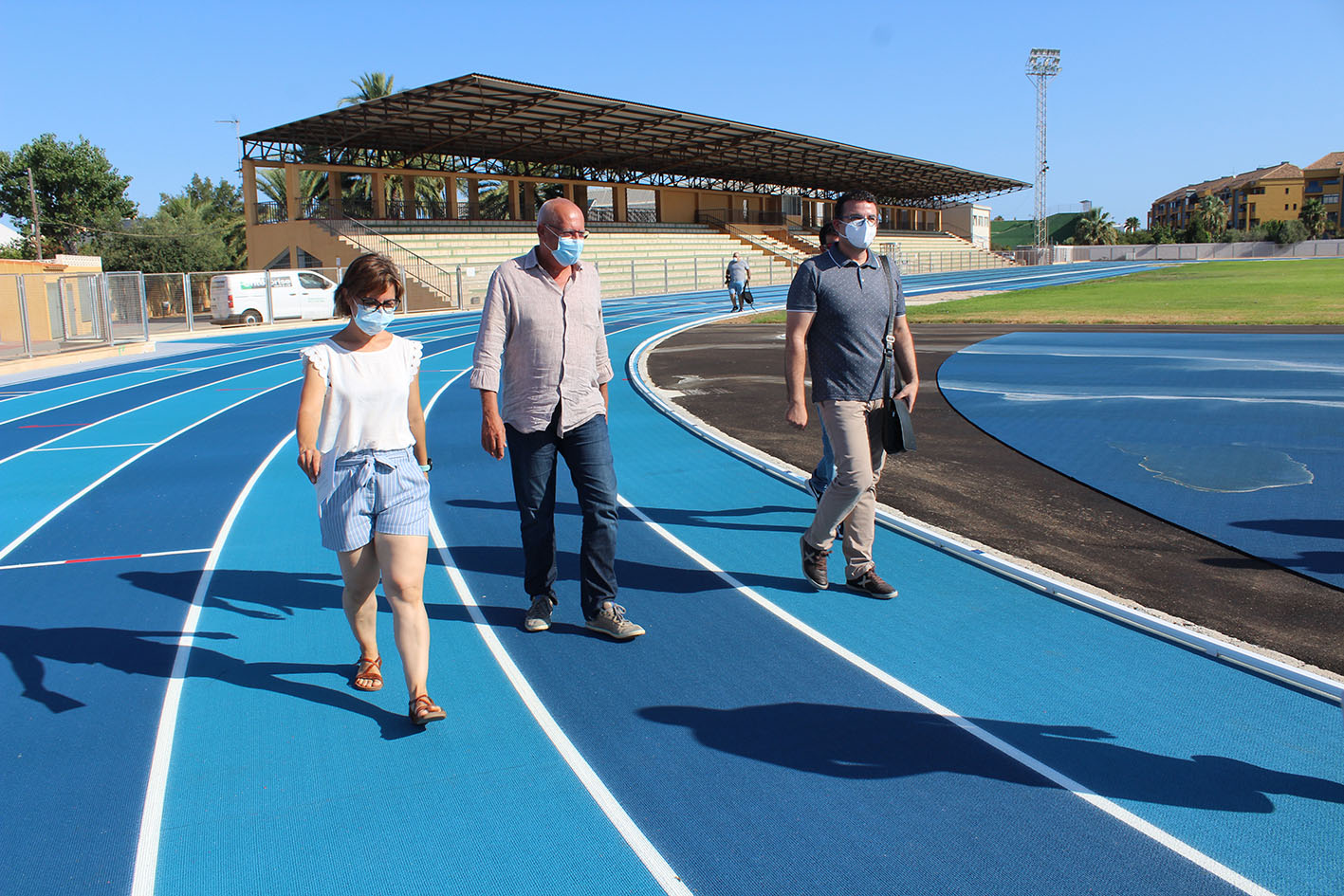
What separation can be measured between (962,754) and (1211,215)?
12301 cm

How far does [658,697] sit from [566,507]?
10.5ft

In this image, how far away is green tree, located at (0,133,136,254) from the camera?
54.7 metres

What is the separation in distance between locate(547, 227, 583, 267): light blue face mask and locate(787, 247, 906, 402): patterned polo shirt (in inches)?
44.5

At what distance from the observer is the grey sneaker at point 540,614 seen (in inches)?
184

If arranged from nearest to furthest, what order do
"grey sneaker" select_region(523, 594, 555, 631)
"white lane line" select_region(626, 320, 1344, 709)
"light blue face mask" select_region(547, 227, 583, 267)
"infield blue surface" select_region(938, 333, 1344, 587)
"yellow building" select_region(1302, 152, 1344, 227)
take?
1. "white lane line" select_region(626, 320, 1344, 709)
2. "light blue face mask" select_region(547, 227, 583, 267)
3. "grey sneaker" select_region(523, 594, 555, 631)
4. "infield blue surface" select_region(938, 333, 1344, 587)
5. "yellow building" select_region(1302, 152, 1344, 227)

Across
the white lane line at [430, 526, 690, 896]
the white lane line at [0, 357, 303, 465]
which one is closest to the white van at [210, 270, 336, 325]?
the white lane line at [0, 357, 303, 465]

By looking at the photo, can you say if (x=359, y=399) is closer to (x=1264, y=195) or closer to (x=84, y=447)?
(x=84, y=447)

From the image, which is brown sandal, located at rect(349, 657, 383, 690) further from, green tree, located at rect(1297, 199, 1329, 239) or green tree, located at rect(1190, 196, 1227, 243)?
green tree, located at rect(1297, 199, 1329, 239)

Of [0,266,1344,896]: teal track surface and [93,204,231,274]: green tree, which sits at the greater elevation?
[93,204,231,274]: green tree

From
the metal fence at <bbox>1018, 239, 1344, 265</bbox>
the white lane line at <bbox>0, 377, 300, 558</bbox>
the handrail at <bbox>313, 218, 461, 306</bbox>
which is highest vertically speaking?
the metal fence at <bbox>1018, 239, 1344, 265</bbox>

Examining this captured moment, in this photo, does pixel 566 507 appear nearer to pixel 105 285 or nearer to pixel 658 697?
pixel 658 697

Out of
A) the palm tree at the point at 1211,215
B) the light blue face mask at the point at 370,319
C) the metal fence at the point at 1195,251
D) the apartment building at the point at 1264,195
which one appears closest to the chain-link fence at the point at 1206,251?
the metal fence at the point at 1195,251

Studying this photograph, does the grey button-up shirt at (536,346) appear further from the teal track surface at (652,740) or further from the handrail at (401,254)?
the handrail at (401,254)

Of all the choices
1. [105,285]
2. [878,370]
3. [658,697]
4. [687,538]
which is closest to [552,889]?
[658,697]
